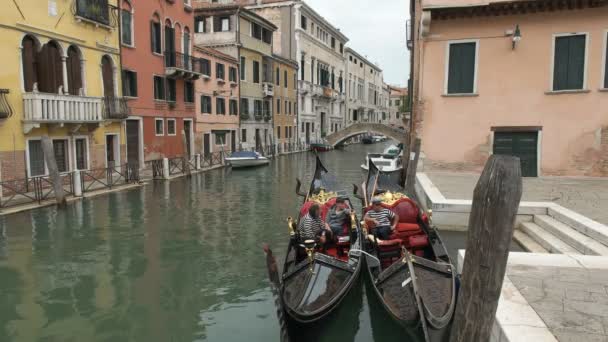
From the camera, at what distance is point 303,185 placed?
15266mm

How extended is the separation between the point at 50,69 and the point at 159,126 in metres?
5.52

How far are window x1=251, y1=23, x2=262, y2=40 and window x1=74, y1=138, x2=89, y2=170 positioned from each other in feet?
42.7

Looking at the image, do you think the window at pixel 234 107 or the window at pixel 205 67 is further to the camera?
the window at pixel 234 107

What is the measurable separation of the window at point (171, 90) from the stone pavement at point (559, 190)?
1107 centimetres

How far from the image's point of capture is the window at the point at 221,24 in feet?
74.7

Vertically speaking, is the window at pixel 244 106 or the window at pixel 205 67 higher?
the window at pixel 205 67

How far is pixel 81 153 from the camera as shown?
13.3 m

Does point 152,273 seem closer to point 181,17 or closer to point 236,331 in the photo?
point 236,331

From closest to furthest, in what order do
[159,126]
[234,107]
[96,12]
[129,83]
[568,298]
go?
[568,298]
[96,12]
[129,83]
[159,126]
[234,107]

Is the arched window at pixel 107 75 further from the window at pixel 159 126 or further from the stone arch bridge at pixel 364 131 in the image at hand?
the stone arch bridge at pixel 364 131

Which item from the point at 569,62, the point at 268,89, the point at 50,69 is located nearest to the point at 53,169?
the point at 50,69

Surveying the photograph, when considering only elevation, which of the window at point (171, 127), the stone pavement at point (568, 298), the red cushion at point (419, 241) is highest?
the window at point (171, 127)

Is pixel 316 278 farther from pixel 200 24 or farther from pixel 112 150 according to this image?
pixel 200 24

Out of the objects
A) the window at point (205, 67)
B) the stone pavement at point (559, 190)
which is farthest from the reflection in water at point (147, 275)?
the window at point (205, 67)
